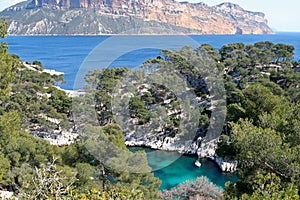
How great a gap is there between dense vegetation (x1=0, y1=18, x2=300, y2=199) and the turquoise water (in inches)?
68.7

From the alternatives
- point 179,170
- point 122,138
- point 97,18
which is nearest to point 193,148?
point 179,170

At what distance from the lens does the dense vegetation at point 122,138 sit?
5.25 metres

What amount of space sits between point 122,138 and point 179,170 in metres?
6.56

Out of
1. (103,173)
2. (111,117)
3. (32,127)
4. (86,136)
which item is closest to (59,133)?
→ (32,127)

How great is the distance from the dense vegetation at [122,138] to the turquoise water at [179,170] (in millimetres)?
1744

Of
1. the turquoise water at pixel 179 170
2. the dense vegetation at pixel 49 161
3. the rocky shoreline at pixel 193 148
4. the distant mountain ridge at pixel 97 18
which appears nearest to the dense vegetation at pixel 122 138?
the dense vegetation at pixel 49 161

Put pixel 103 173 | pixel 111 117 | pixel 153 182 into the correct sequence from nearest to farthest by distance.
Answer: pixel 103 173 → pixel 153 182 → pixel 111 117

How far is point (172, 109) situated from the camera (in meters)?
18.2

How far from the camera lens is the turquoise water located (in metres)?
13.2

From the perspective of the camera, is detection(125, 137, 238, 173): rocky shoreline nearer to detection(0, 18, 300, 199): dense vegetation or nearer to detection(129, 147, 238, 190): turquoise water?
detection(129, 147, 238, 190): turquoise water

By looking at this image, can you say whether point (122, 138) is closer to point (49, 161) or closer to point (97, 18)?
point (49, 161)

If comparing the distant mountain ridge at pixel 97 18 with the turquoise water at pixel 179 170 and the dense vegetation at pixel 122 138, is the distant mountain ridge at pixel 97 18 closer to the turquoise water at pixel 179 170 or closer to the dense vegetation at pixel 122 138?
the dense vegetation at pixel 122 138

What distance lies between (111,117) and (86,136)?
8.93 metres

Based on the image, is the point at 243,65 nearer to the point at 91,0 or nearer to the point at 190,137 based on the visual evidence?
the point at 190,137
